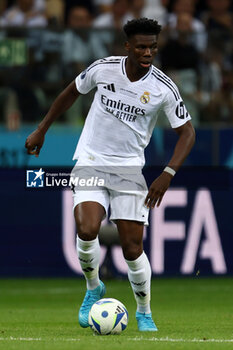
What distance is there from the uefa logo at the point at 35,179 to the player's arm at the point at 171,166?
125 cm

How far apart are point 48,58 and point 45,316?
4941mm

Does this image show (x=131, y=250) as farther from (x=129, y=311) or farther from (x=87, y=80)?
(x=129, y=311)

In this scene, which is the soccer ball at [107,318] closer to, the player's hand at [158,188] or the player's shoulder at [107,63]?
the player's hand at [158,188]

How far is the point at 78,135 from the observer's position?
12.6m

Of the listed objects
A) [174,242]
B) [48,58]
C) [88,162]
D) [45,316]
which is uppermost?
[88,162]

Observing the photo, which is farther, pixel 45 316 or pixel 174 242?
pixel 174 242

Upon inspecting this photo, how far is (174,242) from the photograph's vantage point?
12.0 metres

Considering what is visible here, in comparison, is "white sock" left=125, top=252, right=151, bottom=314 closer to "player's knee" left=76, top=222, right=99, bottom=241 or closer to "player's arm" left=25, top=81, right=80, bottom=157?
"player's knee" left=76, top=222, right=99, bottom=241

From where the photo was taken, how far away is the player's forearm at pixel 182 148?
6879mm

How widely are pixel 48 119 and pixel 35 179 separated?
0.74 m

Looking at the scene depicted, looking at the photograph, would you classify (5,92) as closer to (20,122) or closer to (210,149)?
(20,122)

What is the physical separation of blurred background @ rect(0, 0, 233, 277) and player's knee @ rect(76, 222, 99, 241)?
459 centimetres

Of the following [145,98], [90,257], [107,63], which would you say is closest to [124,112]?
[145,98]

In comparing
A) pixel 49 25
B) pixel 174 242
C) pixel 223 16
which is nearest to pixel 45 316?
pixel 174 242
